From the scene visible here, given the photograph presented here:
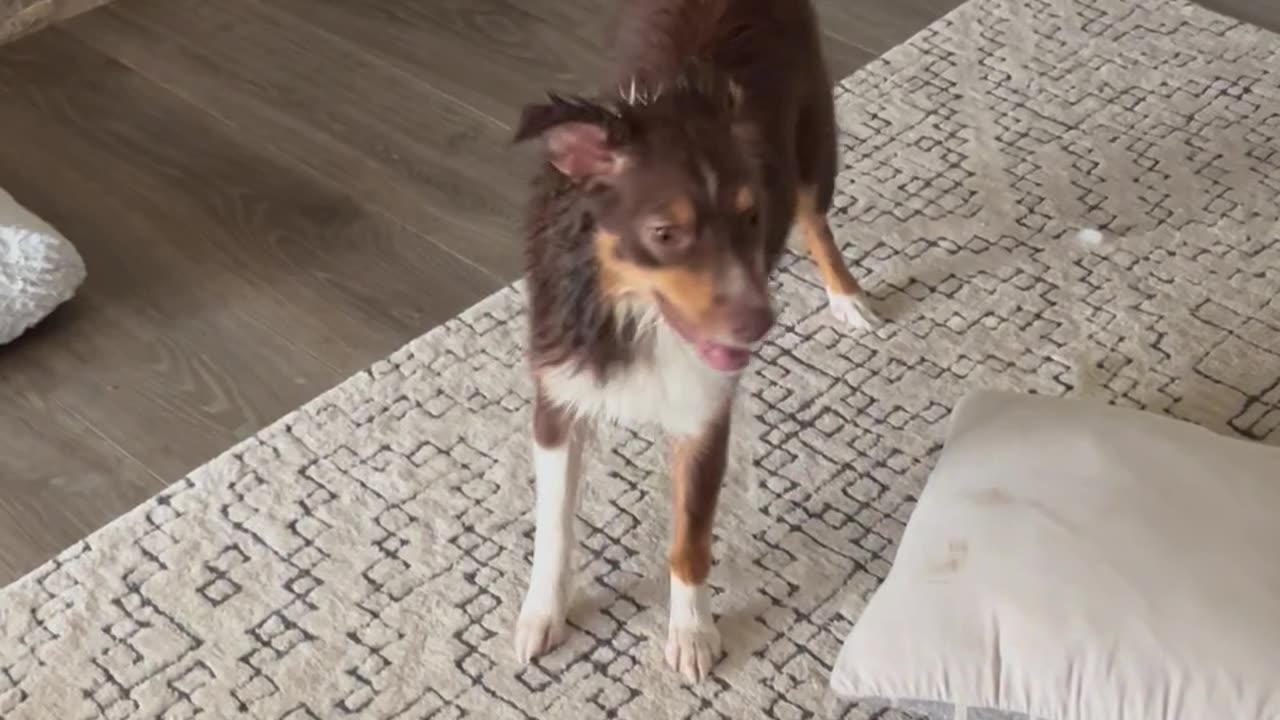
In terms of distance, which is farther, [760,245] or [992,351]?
[992,351]

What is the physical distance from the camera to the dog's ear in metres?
1.31

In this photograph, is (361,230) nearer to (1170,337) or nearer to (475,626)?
(475,626)

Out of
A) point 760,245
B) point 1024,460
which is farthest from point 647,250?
point 1024,460

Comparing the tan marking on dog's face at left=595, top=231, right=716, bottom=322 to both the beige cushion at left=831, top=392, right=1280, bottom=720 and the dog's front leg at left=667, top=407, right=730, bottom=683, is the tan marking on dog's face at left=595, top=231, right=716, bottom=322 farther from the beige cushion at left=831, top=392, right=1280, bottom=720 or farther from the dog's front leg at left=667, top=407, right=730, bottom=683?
the beige cushion at left=831, top=392, right=1280, bottom=720

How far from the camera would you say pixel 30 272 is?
2.24 metres

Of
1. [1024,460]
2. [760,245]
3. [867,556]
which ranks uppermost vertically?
[760,245]

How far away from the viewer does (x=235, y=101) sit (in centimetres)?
A: 287

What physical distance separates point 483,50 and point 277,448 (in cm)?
124

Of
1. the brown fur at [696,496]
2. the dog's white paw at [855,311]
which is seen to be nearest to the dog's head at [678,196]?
the brown fur at [696,496]

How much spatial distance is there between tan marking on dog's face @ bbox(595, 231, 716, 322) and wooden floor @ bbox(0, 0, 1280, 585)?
0.94 meters

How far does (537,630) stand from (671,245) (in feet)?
2.17

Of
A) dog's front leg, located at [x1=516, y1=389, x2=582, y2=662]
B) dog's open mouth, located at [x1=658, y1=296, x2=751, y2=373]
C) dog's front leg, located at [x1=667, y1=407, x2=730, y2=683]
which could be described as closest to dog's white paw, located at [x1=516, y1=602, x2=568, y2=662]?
dog's front leg, located at [x1=516, y1=389, x2=582, y2=662]

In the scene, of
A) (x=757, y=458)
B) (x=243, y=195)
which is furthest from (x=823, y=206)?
(x=243, y=195)

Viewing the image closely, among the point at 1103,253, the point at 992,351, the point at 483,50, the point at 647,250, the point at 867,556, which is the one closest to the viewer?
the point at 647,250
